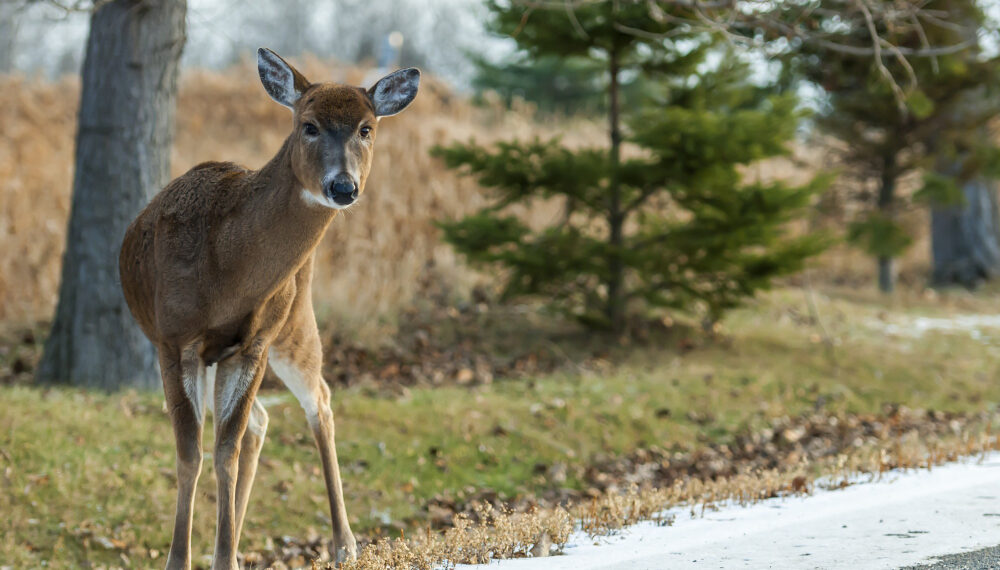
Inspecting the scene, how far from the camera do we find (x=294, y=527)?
6848mm

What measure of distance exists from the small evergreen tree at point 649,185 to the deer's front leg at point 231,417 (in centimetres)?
630

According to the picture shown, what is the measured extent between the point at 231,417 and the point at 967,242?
661 inches

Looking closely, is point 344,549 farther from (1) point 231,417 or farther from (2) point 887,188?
(2) point 887,188

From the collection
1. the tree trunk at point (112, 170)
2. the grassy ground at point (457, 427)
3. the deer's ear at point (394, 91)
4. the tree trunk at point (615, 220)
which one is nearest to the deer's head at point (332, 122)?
the deer's ear at point (394, 91)

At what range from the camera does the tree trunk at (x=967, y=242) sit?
18.1 metres

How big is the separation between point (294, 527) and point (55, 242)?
680cm

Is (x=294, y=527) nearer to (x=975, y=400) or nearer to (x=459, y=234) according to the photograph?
(x=459, y=234)

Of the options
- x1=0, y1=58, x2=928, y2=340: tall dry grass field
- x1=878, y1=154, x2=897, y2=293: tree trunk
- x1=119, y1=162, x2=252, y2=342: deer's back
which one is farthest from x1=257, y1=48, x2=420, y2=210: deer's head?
x1=878, y1=154, x2=897, y2=293: tree trunk

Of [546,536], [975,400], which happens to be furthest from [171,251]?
[975,400]

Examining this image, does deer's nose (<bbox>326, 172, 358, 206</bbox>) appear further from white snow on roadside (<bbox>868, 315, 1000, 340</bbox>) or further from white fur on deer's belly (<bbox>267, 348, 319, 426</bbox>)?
white snow on roadside (<bbox>868, 315, 1000, 340</bbox>)

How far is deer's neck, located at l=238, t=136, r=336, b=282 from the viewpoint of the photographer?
183 inches

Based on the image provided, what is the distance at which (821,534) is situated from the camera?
5.38 meters

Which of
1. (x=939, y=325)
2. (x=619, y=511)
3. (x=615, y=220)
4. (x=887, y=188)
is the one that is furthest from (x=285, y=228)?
(x=887, y=188)

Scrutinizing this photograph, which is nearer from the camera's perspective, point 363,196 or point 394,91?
point 394,91
